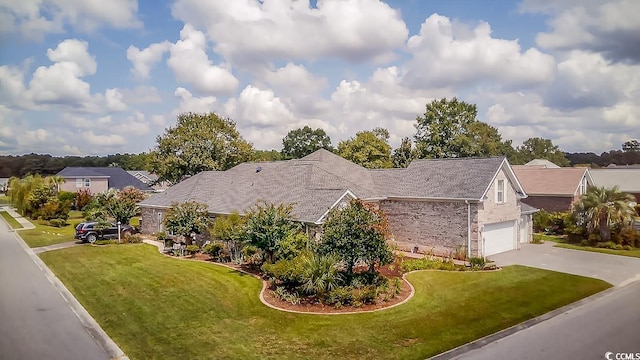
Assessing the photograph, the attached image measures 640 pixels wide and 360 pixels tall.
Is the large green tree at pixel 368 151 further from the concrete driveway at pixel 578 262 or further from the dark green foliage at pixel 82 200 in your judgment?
the dark green foliage at pixel 82 200

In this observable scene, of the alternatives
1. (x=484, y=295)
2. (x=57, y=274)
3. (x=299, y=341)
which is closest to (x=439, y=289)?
(x=484, y=295)

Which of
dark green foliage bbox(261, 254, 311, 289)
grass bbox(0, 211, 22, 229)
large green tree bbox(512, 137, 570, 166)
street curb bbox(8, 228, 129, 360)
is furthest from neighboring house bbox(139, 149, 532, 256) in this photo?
large green tree bbox(512, 137, 570, 166)

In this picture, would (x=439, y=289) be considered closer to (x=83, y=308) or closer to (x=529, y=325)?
(x=529, y=325)

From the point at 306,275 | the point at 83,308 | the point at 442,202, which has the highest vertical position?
the point at 442,202

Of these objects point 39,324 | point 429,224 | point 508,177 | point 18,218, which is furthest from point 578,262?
point 18,218

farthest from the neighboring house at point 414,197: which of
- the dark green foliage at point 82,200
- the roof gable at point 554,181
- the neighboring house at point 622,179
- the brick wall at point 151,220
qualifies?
the neighboring house at point 622,179

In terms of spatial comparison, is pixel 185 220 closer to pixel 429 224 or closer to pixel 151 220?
pixel 151 220

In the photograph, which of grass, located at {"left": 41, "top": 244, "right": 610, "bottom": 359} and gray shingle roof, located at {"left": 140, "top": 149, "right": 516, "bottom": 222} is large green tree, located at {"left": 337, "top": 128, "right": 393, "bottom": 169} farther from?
grass, located at {"left": 41, "top": 244, "right": 610, "bottom": 359}
